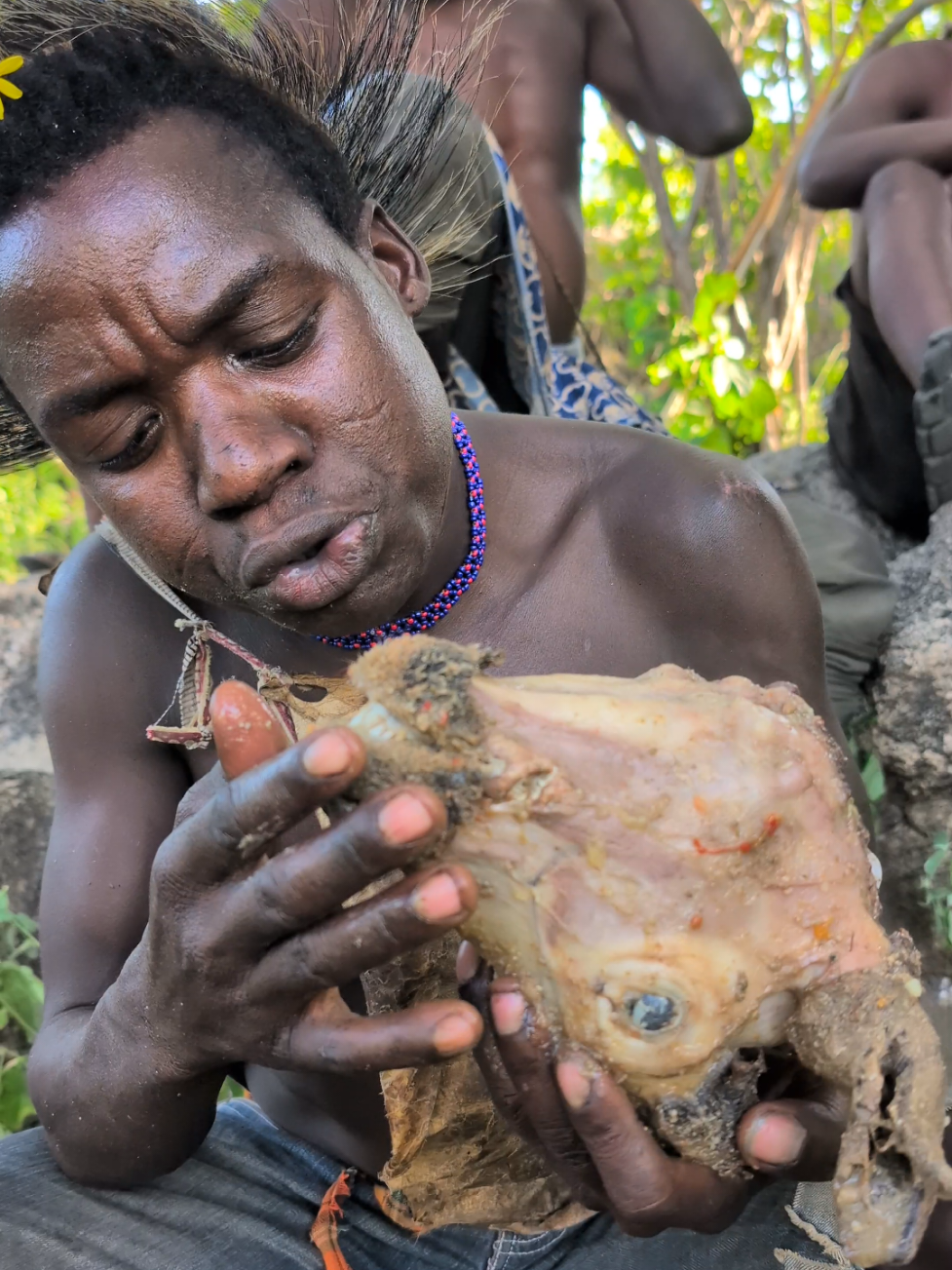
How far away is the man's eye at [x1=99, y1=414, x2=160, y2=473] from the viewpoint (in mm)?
1310

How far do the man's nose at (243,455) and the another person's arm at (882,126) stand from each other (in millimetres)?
2681

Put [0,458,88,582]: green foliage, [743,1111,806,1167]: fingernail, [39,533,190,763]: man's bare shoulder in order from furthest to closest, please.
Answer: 1. [0,458,88,582]: green foliage
2. [39,533,190,763]: man's bare shoulder
3. [743,1111,806,1167]: fingernail

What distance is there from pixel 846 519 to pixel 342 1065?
2409mm

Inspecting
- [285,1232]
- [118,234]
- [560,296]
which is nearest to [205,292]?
[118,234]

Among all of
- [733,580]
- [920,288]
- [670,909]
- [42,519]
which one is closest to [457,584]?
[733,580]

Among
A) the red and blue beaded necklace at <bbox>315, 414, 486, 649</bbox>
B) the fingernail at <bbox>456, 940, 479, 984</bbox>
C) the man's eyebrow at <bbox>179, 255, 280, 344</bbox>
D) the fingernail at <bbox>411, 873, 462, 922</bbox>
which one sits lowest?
the fingernail at <bbox>456, 940, 479, 984</bbox>

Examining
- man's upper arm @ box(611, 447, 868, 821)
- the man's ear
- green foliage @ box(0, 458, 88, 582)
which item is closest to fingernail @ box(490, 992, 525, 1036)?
man's upper arm @ box(611, 447, 868, 821)

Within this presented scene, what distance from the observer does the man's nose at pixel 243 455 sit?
4.07 ft

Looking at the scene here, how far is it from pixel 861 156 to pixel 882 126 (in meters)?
0.14

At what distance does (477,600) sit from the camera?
168 cm

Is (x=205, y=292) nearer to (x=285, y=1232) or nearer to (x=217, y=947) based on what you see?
(x=217, y=947)

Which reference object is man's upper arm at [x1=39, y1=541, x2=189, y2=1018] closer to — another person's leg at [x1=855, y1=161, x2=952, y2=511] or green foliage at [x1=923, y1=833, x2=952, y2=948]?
green foliage at [x1=923, y1=833, x2=952, y2=948]

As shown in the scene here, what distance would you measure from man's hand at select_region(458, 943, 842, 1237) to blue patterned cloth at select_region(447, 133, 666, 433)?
1.70 meters

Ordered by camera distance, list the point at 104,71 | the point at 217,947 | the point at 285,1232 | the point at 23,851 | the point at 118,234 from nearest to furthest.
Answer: the point at 217,947, the point at 118,234, the point at 104,71, the point at 285,1232, the point at 23,851
